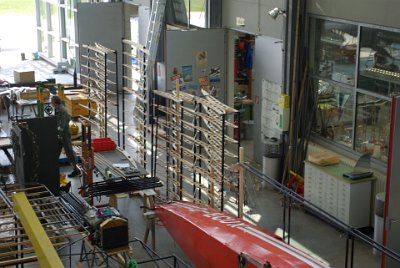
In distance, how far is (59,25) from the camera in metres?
22.2

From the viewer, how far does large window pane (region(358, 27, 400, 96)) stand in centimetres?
973

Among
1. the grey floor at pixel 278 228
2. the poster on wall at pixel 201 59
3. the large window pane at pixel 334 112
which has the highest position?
the poster on wall at pixel 201 59

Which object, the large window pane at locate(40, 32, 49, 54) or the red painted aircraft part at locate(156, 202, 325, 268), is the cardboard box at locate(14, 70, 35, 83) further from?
the red painted aircraft part at locate(156, 202, 325, 268)

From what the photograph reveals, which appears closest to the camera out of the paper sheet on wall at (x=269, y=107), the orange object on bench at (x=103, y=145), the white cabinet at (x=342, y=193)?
the white cabinet at (x=342, y=193)

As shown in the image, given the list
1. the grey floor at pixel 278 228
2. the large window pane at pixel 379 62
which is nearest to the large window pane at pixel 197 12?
the grey floor at pixel 278 228

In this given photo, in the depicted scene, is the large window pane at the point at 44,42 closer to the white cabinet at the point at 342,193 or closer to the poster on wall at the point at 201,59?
the poster on wall at the point at 201,59

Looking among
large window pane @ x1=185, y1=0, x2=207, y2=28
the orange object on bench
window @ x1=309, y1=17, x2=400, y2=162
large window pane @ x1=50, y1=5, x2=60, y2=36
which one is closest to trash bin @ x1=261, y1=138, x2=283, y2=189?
window @ x1=309, y1=17, x2=400, y2=162

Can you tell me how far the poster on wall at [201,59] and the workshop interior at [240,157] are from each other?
1.0 inches

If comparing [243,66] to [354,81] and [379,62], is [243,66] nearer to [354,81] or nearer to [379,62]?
[354,81]

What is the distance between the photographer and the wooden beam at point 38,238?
4430mm

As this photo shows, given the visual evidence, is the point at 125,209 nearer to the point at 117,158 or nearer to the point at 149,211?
the point at 117,158

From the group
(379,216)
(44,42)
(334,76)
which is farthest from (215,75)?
(44,42)

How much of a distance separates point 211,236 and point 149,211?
6.34ft

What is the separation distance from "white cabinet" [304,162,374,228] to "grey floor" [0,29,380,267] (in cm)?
30
